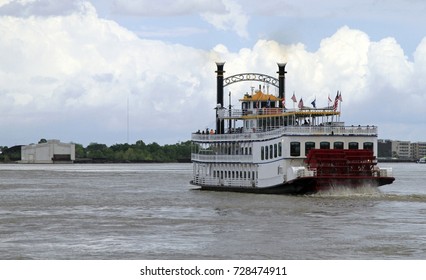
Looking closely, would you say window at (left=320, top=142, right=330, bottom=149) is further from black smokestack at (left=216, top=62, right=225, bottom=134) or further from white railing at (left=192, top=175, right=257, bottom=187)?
black smokestack at (left=216, top=62, right=225, bottom=134)

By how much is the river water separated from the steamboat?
1139mm

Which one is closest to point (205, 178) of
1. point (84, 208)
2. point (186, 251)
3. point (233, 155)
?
point (233, 155)

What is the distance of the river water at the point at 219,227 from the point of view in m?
36.8

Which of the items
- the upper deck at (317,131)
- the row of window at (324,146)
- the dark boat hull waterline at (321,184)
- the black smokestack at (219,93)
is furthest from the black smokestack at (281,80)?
the dark boat hull waterline at (321,184)

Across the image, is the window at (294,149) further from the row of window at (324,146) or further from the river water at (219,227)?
the river water at (219,227)

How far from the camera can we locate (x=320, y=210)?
177 ft

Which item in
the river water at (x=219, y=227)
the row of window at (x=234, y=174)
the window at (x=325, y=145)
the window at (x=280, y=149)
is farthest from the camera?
the row of window at (x=234, y=174)

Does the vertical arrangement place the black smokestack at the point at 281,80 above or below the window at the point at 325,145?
above

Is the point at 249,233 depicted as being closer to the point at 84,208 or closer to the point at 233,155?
the point at 84,208

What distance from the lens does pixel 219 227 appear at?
150 feet

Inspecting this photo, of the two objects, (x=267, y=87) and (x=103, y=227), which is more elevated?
(x=267, y=87)

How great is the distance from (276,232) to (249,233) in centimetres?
122

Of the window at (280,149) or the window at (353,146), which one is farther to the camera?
the window at (353,146)

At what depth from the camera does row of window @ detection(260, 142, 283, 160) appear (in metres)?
62.8
